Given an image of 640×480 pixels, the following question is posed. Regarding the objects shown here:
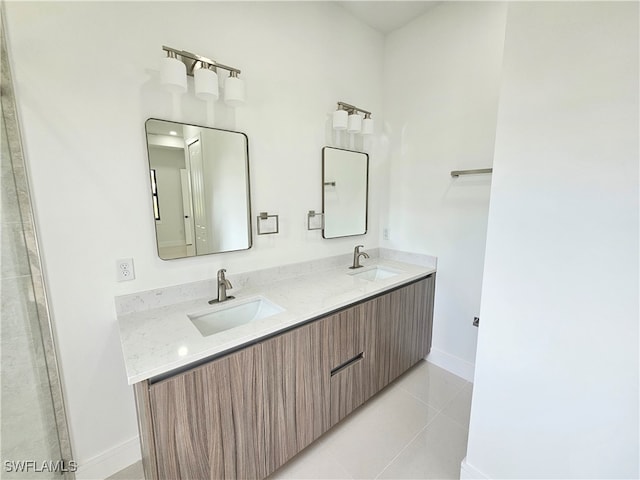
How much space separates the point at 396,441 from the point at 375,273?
1229 mm

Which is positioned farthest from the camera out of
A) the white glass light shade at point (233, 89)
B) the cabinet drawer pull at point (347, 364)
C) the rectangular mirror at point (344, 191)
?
the rectangular mirror at point (344, 191)

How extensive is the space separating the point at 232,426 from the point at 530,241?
4.87 feet

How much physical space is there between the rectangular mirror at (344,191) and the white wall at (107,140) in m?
0.51

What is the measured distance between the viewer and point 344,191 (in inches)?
92.2

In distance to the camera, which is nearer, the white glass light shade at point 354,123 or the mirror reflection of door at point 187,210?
the mirror reflection of door at point 187,210

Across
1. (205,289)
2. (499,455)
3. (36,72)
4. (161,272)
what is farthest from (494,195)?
(36,72)

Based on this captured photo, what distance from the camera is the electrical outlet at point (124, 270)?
4.43 ft

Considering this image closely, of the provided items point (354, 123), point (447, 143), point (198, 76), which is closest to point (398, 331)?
point (447, 143)

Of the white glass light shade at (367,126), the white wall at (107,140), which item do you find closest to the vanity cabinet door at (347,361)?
the white wall at (107,140)

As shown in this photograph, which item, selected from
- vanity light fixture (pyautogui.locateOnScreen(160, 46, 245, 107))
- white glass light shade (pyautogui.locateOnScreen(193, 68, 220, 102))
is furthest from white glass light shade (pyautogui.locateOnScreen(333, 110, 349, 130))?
white glass light shade (pyautogui.locateOnScreen(193, 68, 220, 102))

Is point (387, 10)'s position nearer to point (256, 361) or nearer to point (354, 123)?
point (354, 123)

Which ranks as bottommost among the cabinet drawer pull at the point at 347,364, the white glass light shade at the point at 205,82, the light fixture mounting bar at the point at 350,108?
the cabinet drawer pull at the point at 347,364

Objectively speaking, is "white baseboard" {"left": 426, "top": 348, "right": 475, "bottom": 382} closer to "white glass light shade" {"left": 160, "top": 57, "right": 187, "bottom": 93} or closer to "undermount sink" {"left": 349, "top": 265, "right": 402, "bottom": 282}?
"undermount sink" {"left": 349, "top": 265, "right": 402, "bottom": 282}

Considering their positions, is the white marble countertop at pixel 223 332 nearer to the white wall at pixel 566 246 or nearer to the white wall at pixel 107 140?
the white wall at pixel 107 140
